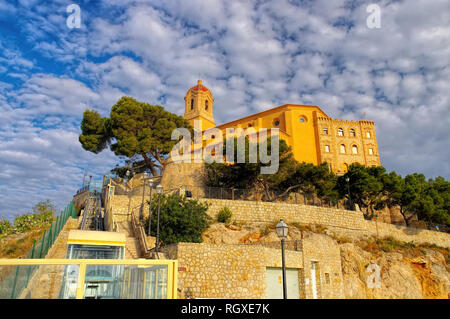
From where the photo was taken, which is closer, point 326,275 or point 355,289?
point 326,275

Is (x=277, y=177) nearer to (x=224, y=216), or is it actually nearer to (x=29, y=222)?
(x=224, y=216)

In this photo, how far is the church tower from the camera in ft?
165

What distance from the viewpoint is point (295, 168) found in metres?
30.2

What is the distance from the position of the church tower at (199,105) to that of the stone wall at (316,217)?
2692 centimetres

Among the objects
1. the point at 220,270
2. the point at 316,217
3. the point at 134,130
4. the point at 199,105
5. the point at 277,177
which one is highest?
the point at 199,105

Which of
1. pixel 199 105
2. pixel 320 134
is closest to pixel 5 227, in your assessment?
pixel 199 105

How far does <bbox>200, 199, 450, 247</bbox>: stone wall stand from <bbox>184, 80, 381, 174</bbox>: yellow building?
14.7m

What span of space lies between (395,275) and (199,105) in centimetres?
3662

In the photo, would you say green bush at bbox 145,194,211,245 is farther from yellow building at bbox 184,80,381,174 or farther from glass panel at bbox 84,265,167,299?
yellow building at bbox 184,80,381,174

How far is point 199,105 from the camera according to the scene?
50.5 meters

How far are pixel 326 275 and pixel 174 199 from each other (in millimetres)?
9252

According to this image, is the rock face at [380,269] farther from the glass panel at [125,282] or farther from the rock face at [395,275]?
the glass panel at [125,282]
